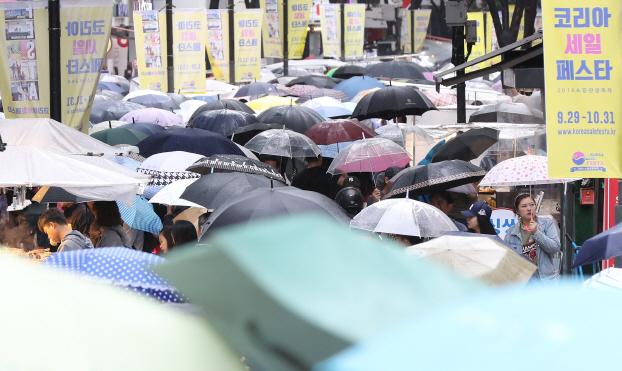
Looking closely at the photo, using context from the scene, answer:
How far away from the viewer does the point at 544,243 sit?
23.9 ft

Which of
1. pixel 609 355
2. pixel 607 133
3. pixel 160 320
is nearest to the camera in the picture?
pixel 609 355

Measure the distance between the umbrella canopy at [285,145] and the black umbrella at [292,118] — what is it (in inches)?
88.5

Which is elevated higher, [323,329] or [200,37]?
[200,37]

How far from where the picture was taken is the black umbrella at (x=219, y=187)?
24.6 ft

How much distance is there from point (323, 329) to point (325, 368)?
98mm

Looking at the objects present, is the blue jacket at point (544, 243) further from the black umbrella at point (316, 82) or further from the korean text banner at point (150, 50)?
the black umbrella at point (316, 82)

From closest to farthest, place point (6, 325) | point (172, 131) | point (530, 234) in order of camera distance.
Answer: point (6, 325), point (530, 234), point (172, 131)

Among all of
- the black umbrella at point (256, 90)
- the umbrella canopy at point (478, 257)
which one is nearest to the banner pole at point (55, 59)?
the umbrella canopy at point (478, 257)

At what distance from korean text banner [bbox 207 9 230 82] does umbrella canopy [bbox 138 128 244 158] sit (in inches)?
501

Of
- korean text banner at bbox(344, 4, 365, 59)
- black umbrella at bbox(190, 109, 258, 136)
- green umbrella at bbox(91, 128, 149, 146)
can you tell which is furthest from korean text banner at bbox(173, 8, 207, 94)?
korean text banner at bbox(344, 4, 365, 59)

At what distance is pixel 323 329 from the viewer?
1621 mm

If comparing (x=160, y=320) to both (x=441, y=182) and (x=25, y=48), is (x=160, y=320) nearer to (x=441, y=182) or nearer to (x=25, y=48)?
(x=441, y=182)

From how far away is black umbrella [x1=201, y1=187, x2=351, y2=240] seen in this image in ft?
18.8

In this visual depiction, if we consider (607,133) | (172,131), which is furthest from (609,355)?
(172,131)
